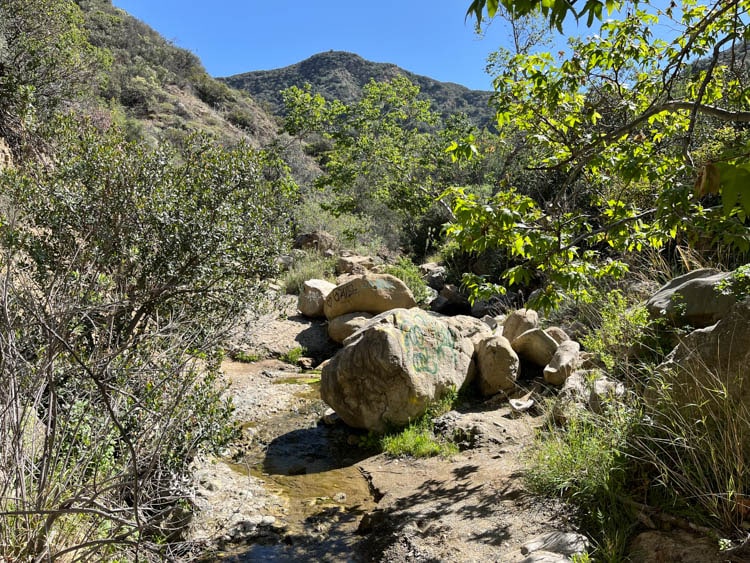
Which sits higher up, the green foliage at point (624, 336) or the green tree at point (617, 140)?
the green tree at point (617, 140)

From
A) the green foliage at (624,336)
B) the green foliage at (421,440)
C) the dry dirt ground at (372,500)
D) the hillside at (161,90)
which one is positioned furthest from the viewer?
the hillside at (161,90)

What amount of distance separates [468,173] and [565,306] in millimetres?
11370

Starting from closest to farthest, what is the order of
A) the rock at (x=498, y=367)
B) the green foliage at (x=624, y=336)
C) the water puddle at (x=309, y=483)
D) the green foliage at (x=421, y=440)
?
the water puddle at (x=309, y=483), the green foliage at (x=624, y=336), the green foliage at (x=421, y=440), the rock at (x=498, y=367)

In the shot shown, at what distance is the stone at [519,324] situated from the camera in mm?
7959

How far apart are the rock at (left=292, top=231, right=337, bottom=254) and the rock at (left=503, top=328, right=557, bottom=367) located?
9.63m

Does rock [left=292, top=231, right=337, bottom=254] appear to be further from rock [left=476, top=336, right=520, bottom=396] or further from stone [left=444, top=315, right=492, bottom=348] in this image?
rock [left=476, top=336, right=520, bottom=396]

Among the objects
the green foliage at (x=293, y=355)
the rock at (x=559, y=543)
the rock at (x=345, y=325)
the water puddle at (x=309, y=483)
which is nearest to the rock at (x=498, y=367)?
the water puddle at (x=309, y=483)

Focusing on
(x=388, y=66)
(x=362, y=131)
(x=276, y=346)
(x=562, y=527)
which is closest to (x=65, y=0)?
(x=362, y=131)

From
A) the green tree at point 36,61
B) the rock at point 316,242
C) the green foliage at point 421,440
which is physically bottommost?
the green foliage at point 421,440

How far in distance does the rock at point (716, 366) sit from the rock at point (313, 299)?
363 inches

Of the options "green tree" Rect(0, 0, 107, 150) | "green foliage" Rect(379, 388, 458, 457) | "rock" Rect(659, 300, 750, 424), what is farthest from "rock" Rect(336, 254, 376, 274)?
"rock" Rect(659, 300, 750, 424)

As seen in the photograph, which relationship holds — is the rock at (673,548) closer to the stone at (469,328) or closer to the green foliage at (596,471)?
the green foliage at (596,471)

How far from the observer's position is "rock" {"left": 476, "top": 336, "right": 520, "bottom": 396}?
7.00 m

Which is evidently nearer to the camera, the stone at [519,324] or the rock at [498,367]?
the rock at [498,367]
